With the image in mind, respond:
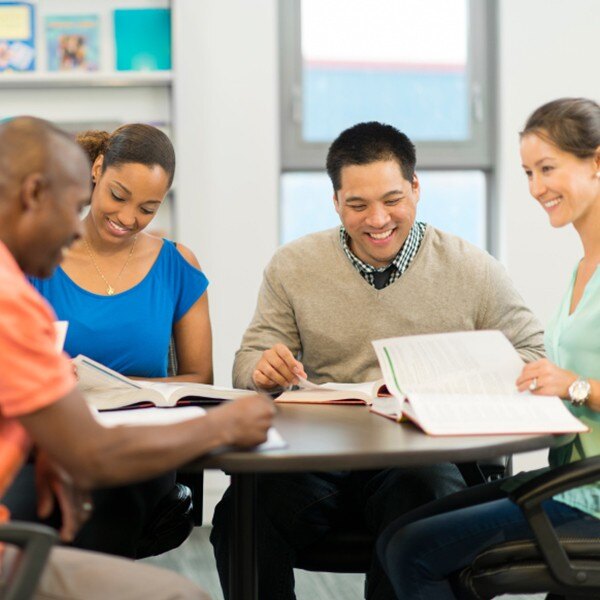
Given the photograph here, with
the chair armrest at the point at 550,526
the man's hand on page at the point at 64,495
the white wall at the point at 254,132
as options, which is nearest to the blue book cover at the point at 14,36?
the white wall at the point at 254,132

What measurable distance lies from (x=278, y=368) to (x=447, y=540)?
486mm

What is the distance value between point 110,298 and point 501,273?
92cm

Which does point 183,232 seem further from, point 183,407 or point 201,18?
point 183,407

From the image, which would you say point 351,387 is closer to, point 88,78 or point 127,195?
point 127,195

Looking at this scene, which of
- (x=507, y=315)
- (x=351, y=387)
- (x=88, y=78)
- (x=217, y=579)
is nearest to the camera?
(x=351, y=387)

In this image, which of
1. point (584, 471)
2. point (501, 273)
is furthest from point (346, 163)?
point (584, 471)

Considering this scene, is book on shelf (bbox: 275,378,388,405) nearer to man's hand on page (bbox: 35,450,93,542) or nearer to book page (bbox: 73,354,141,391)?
book page (bbox: 73,354,141,391)

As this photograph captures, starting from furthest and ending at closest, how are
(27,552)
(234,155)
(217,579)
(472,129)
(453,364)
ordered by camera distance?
(472,129) < (234,155) < (217,579) < (453,364) < (27,552)

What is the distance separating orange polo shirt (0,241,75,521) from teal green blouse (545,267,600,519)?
0.90 m

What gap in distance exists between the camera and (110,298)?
2.19 meters

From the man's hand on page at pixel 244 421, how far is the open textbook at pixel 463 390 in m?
0.26

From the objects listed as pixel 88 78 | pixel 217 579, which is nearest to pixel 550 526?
pixel 217 579

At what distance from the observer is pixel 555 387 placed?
5.16 ft

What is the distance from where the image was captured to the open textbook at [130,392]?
1.62 metres
